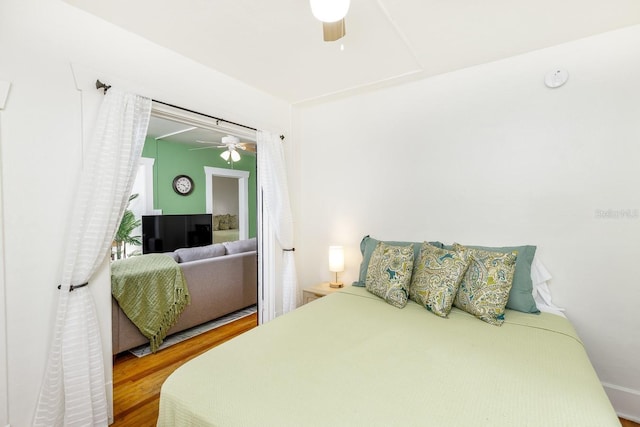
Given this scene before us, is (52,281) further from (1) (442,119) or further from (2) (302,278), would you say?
(1) (442,119)

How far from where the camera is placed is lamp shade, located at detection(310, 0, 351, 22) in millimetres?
1230

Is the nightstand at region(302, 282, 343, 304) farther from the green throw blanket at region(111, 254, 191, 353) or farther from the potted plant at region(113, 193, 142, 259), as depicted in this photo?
the potted plant at region(113, 193, 142, 259)

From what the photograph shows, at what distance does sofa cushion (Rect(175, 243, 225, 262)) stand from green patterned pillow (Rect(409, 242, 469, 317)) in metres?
2.38

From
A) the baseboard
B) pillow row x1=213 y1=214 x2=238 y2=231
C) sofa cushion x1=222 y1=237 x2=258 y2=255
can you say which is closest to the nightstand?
sofa cushion x1=222 y1=237 x2=258 y2=255

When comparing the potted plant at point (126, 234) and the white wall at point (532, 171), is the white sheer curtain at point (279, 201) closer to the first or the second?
the white wall at point (532, 171)

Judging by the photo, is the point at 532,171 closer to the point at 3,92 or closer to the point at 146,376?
the point at 3,92

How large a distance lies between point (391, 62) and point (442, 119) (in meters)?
0.65

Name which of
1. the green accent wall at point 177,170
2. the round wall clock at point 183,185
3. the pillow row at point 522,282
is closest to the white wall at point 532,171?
the pillow row at point 522,282

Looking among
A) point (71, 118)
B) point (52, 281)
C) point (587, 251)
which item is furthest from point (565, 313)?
point (71, 118)

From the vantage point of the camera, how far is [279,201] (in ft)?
10.1

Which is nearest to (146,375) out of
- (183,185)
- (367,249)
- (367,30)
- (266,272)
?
(266,272)

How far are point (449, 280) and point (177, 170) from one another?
499 centimetres

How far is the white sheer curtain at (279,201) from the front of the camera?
2967 millimetres

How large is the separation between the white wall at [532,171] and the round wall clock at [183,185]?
3.62m
